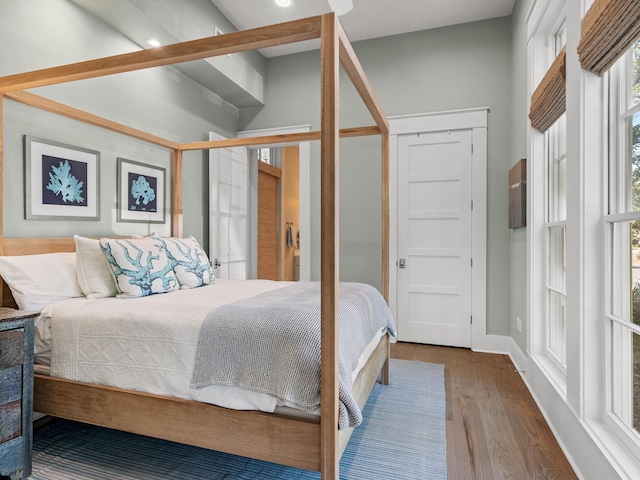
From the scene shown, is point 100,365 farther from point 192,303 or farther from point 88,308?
point 192,303

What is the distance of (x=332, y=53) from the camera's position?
1.37m

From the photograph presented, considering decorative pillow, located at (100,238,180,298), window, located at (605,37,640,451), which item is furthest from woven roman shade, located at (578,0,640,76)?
decorative pillow, located at (100,238,180,298)

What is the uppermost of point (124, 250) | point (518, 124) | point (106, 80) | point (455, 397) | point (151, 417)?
point (106, 80)

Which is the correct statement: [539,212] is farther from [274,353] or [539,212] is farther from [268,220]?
[268,220]

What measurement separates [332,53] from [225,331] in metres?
1.17

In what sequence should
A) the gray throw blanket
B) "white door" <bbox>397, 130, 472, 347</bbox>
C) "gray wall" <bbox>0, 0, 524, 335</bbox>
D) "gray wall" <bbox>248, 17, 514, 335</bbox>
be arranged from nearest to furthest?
the gray throw blanket < "gray wall" <bbox>0, 0, 524, 335</bbox> < "gray wall" <bbox>248, 17, 514, 335</bbox> < "white door" <bbox>397, 130, 472, 347</bbox>

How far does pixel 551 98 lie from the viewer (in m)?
2.21

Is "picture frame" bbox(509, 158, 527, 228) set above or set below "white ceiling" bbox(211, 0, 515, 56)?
below

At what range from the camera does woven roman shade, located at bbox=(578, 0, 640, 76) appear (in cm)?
129

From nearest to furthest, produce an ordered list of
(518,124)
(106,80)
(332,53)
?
(332,53) → (106,80) → (518,124)

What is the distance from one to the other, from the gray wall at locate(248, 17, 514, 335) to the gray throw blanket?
7.83 ft

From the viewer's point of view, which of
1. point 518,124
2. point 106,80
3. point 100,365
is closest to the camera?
point 100,365

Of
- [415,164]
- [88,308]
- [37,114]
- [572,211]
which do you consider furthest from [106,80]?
[572,211]

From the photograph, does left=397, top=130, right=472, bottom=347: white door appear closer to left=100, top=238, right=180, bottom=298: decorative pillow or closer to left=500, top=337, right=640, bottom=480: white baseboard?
left=500, top=337, right=640, bottom=480: white baseboard
